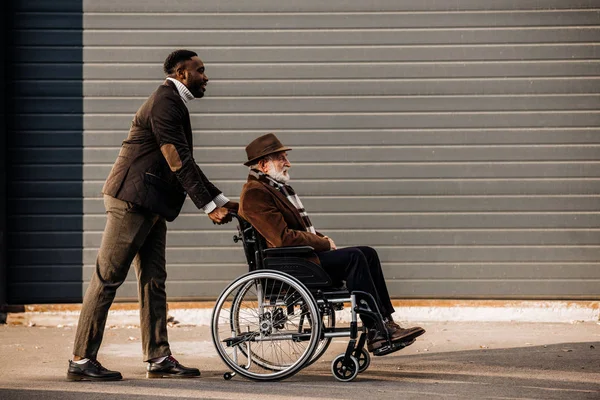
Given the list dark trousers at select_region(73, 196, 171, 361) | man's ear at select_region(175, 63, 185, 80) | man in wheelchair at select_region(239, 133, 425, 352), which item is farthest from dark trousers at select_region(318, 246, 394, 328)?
man's ear at select_region(175, 63, 185, 80)

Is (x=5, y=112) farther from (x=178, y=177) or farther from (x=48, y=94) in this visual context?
(x=178, y=177)

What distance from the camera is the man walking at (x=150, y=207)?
6.18 meters

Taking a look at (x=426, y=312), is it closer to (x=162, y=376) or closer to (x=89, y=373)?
(x=162, y=376)

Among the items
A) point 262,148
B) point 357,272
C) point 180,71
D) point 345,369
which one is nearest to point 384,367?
point 345,369

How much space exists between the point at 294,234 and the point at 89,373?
4.57ft

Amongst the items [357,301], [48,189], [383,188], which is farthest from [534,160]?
[48,189]

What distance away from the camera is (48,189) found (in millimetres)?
8688

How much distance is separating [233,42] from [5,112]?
1.89 metres

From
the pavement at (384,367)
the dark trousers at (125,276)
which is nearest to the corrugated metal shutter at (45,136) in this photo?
the pavement at (384,367)

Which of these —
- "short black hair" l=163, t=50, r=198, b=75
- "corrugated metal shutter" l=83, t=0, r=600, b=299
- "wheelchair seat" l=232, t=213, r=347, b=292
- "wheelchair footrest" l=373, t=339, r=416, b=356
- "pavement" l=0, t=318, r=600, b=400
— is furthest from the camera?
"corrugated metal shutter" l=83, t=0, r=600, b=299

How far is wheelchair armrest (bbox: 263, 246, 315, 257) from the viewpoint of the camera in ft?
20.0

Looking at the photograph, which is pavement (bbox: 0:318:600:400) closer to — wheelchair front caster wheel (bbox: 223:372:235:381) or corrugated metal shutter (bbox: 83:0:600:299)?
wheelchair front caster wheel (bbox: 223:372:235:381)

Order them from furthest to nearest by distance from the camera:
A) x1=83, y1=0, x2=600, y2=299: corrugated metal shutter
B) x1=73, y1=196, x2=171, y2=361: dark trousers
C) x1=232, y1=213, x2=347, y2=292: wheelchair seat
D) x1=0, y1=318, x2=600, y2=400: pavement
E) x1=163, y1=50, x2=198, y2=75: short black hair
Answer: x1=83, y1=0, x2=600, y2=299: corrugated metal shutter < x1=163, y1=50, x2=198, y2=75: short black hair < x1=73, y1=196, x2=171, y2=361: dark trousers < x1=232, y1=213, x2=347, y2=292: wheelchair seat < x1=0, y1=318, x2=600, y2=400: pavement

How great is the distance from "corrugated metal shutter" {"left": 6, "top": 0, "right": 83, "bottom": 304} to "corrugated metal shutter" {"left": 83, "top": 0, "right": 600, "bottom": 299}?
106 millimetres
